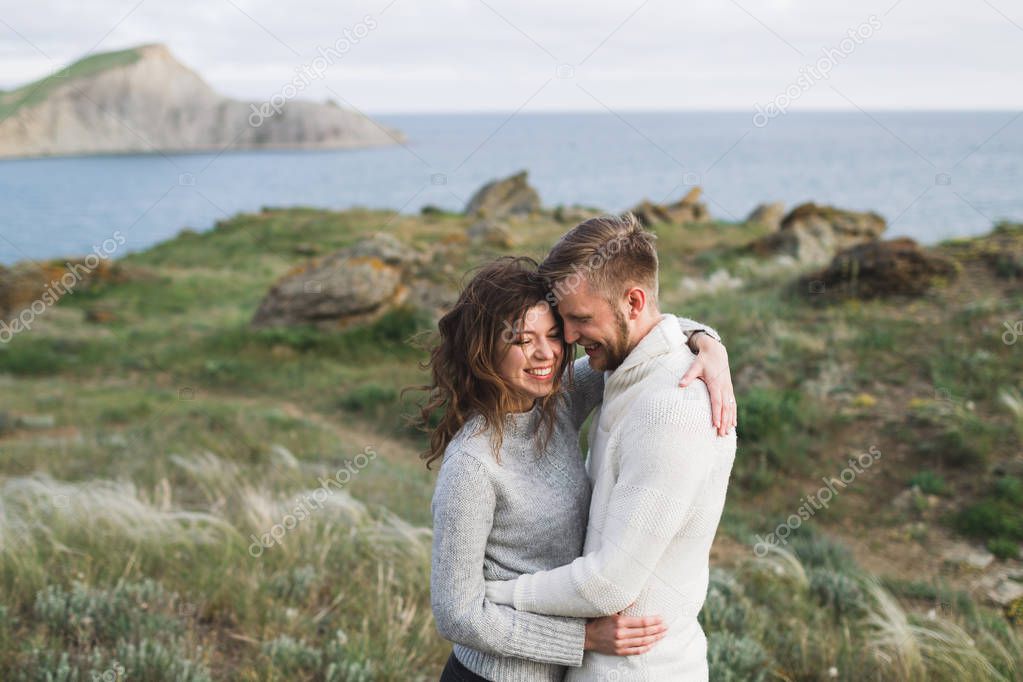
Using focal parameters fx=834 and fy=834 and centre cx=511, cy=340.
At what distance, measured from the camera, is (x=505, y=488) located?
217 cm

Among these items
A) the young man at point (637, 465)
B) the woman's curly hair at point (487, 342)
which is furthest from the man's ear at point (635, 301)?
the woman's curly hair at point (487, 342)

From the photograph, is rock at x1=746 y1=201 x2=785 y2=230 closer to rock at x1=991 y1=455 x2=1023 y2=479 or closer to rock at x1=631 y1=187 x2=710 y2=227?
rock at x1=631 y1=187 x2=710 y2=227

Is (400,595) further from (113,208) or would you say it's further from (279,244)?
(113,208)

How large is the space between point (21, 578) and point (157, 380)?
333 inches

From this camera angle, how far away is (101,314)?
51.2ft

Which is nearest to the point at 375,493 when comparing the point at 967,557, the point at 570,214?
the point at 967,557

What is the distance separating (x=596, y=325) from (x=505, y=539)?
0.62 m

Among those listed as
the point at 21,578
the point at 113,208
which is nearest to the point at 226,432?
the point at 21,578

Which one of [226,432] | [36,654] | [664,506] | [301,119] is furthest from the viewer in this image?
[301,119]

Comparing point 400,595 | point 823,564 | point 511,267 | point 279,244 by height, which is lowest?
point 400,595

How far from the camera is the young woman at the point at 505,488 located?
212 cm

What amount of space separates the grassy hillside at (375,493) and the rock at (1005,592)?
20cm

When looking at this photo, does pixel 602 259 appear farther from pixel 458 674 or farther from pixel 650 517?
pixel 458 674

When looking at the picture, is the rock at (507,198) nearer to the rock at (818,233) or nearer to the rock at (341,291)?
the rock at (818,233)
